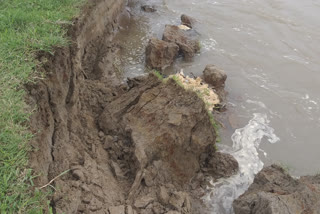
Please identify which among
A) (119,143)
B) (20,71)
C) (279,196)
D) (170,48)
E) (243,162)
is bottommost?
(243,162)

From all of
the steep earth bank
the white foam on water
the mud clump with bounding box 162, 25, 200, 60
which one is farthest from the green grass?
the mud clump with bounding box 162, 25, 200, 60

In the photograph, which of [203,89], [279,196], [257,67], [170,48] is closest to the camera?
[279,196]

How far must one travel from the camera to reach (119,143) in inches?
190

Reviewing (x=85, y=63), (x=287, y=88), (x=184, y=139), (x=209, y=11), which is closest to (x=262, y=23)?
(x=209, y=11)

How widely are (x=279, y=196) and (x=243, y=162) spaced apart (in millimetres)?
2541

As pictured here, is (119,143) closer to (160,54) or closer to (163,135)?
(163,135)

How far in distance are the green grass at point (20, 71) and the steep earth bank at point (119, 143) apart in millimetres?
177

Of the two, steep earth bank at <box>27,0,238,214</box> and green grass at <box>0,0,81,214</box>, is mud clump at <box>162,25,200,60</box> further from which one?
green grass at <box>0,0,81,214</box>

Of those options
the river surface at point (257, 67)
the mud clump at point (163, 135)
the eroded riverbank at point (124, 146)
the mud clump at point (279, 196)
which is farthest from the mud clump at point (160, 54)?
the mud clump at point (279, 196)

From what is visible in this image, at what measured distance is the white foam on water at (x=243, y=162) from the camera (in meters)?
5.45

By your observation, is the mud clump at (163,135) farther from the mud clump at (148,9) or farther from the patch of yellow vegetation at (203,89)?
the mud clump at (148,9)

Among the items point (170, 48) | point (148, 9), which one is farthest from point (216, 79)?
point (148, 9)

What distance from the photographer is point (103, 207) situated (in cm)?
353

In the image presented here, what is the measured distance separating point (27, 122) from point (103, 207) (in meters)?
1.31
